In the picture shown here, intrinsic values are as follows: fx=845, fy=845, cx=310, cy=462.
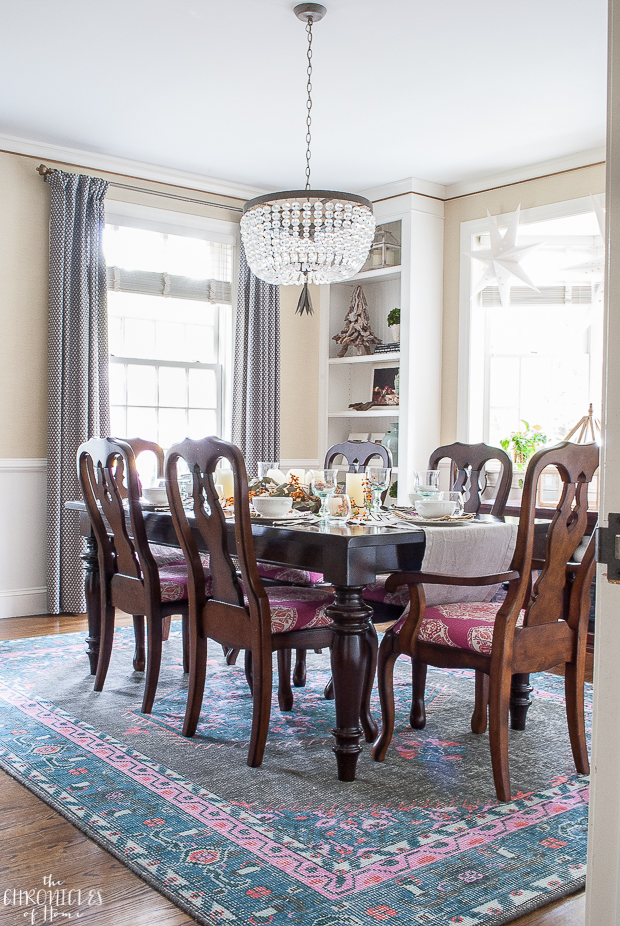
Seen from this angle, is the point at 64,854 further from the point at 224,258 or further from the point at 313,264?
the point at 224,258

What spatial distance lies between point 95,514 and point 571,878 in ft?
7.32

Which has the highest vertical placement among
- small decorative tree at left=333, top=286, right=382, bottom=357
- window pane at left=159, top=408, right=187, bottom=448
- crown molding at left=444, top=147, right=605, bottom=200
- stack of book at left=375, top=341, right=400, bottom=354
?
crown molding at left=444, top=147, right=605, bottom=200

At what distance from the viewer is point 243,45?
3.71 meters

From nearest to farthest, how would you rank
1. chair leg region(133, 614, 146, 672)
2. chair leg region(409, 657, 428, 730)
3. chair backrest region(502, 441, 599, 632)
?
chair backrest region(502, 441, 599, 632) → chair leg region(409, 657, 428, 730) → chair leg region(133, 614, 146, 672)

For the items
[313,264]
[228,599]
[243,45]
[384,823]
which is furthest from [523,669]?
[243,45]

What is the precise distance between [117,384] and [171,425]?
46 centimetres

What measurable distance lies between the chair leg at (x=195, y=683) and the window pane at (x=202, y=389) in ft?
10.2

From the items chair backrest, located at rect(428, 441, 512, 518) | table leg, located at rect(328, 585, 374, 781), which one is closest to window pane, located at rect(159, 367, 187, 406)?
chair backrest, located at rect(428, 441, 512, 518)

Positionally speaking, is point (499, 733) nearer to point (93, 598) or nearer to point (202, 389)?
point (93, 598)

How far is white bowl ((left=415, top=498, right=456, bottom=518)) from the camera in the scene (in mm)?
3029

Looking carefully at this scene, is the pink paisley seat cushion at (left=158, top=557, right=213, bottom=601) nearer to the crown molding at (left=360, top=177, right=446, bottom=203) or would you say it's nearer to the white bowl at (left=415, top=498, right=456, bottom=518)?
the white bowl at (left=415, top=498, right=456, bottom=518)

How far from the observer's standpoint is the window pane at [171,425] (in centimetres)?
566

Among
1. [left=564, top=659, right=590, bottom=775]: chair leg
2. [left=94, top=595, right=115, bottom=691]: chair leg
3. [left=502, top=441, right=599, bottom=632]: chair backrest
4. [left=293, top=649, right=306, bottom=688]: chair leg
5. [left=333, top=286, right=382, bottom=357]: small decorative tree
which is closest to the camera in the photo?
[left=502, top=441, right=599, bottom=632]: chair backrest

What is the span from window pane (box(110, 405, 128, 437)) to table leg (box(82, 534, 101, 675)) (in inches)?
73.8
